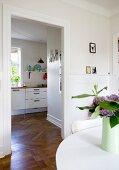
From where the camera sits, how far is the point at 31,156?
95.4 inches

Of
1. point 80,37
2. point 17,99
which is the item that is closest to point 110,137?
point 80,37

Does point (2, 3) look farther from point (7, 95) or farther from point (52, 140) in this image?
point (52, 140)

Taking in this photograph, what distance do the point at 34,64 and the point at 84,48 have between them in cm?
311

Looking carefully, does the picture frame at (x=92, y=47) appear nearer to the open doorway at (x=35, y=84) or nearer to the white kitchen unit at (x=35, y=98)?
the open doorway at (x=35, y=84)

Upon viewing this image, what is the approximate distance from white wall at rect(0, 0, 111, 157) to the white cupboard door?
2.50 metres

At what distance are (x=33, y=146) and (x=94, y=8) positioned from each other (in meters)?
2.94

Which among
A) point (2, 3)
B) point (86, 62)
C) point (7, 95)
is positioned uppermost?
point (2, 3)

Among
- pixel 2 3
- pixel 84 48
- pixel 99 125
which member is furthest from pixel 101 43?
pixel 99 125

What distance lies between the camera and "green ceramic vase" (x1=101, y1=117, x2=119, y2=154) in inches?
36.0

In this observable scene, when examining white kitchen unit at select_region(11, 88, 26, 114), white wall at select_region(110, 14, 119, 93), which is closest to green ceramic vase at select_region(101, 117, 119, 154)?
white wall at select_region(110, 14, 119, 93)

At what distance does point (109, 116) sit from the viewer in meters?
0.85

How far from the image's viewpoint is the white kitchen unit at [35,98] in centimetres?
530

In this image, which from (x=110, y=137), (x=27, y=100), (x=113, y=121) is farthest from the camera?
(x=27, y=100)

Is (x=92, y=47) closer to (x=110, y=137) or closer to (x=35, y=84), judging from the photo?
(x=110, y=137)
